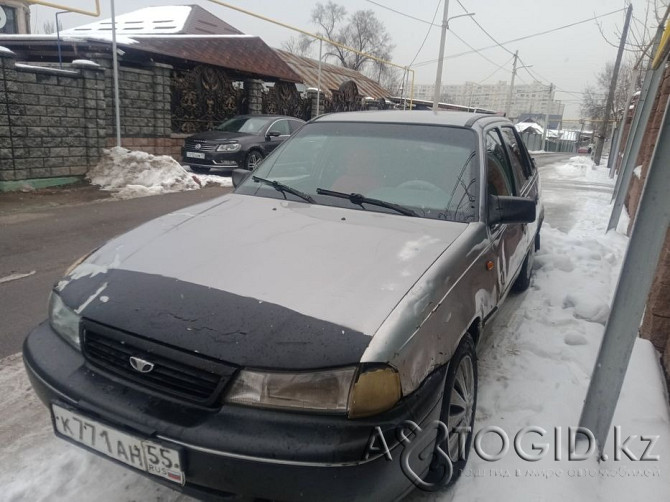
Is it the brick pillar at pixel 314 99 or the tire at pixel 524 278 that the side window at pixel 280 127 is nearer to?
the brick pillar at pixel 314 99

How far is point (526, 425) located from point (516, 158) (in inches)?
88.8

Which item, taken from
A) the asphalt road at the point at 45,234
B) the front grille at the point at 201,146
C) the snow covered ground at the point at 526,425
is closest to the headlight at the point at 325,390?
the snow covered ground at the point at 526,425

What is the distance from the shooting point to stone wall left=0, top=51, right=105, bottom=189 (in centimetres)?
787

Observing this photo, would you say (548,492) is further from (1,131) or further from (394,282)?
(1,131)

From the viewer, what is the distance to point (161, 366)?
1575mm

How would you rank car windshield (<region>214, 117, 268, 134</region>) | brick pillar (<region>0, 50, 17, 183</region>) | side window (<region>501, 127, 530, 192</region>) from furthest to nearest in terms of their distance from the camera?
car windshield (<region>214, 117, 268, 134</region>) → brick pillar (<region>0, 50, 17, 183</region>) → side window (<region>501, 127, 530, 192</region>)

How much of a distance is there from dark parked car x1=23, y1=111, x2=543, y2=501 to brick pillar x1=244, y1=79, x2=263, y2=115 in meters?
14.1

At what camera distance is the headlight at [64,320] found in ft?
5.96

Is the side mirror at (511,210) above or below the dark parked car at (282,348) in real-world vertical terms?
above

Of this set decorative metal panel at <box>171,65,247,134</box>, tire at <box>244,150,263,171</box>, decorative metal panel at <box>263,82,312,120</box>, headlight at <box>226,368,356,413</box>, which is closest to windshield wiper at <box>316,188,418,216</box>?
headlight at <box>226,368,356,413</box>

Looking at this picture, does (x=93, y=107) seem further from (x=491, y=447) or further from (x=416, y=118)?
(x=491, y=447)

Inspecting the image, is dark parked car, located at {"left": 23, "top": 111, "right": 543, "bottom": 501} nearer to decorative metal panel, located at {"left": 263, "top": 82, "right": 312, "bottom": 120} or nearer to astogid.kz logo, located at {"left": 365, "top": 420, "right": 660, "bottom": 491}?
astogid.kz logo, located at {"left": 365, "top": 420, "right": 660, "bottom": 491}

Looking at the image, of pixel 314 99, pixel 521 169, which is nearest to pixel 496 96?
pixel 314 99

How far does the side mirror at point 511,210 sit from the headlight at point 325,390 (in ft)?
4.44
